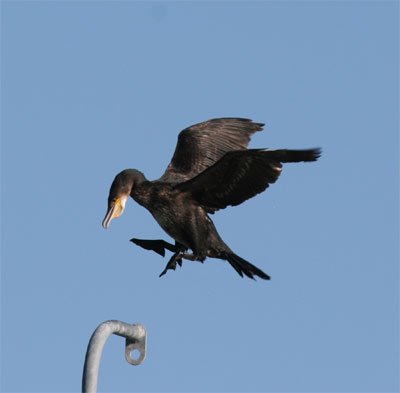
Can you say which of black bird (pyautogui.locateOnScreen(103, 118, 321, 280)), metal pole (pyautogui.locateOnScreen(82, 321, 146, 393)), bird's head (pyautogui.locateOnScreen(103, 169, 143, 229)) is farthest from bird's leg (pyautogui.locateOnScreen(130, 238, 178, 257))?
metal pole (pyautogui.locateOnScreen(82, 321, 146, 393))

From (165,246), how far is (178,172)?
3.88 feet

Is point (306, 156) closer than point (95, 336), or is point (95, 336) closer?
point (95, 336)

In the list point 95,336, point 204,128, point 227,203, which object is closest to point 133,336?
point 95,336

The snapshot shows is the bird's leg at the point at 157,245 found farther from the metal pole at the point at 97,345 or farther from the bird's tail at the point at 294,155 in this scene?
the metal pole at the point at 97,345

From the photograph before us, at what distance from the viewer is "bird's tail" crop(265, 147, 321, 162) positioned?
28.9 ft

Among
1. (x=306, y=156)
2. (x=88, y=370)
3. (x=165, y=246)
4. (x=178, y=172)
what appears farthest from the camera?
(x=178, y=172)

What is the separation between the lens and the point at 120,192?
9.59m

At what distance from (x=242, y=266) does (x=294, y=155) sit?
125 cm

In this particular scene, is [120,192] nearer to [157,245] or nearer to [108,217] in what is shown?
[108,217]

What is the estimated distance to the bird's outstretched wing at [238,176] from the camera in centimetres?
915

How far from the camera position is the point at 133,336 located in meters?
6.82

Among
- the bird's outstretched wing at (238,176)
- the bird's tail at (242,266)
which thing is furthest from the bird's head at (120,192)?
the bird's tail at (242,266)

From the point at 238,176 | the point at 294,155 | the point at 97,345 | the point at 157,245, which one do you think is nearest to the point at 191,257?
the point at 157,245

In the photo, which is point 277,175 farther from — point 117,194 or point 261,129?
point 261,129
